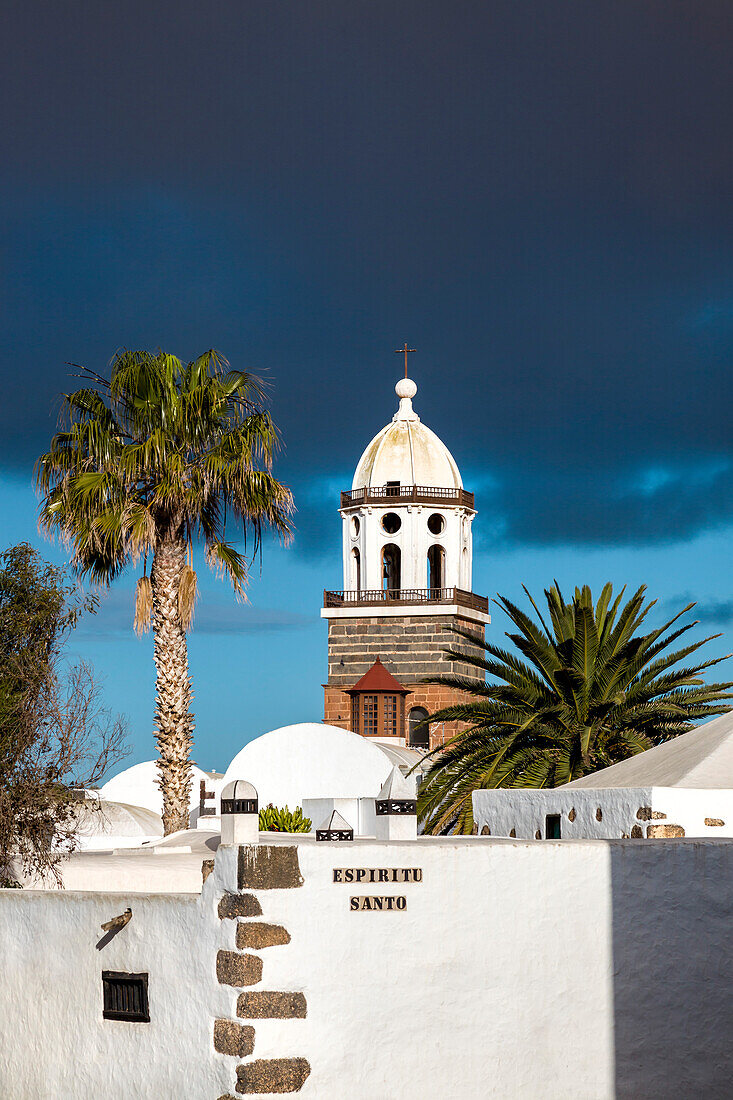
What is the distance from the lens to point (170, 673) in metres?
23.4

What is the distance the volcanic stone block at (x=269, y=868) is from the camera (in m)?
11.6

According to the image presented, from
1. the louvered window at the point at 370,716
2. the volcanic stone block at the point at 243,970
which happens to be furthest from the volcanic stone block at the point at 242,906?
the louvered window at the point at 370,716

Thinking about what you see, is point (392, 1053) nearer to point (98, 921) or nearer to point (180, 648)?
point (98, 921)

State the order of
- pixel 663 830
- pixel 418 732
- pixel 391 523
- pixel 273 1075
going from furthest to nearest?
1. pixel 391 523
2. pixel 418 732
3. pixel 663 830
4. pixel 273 1075

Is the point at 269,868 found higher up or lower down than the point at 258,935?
higher up

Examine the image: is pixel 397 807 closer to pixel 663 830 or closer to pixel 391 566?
pixel 663 830

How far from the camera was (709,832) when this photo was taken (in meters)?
15.3

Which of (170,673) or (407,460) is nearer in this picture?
(170,673)

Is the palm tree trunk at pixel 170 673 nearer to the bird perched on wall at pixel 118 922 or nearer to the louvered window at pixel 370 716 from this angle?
the bird perched on wall at pixel 118 922

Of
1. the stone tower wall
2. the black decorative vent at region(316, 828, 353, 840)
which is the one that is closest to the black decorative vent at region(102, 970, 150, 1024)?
the black decorative vent at region(316, 828, 353, 840)

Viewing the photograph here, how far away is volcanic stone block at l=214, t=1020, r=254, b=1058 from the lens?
11.4 meters

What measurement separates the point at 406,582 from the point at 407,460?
559cm

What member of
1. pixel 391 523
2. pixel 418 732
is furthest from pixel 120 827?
pixel 391 523

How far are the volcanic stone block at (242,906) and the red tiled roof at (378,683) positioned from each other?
174 ft
